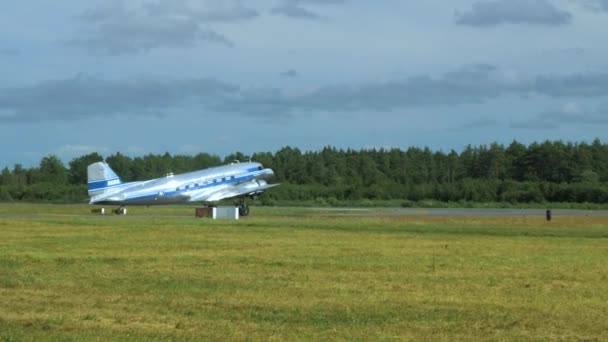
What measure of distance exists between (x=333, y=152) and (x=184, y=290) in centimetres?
15350

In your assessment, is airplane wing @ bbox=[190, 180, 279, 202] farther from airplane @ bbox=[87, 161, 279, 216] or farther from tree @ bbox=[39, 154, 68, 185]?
tree @ bbox=[39, 154, 68, 185]

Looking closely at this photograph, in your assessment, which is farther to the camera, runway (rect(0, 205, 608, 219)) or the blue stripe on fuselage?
the blue stripe on fuselage

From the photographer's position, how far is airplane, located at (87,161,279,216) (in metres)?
65.9

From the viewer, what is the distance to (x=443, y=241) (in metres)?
34.8

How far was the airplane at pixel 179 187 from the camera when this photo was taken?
216ft

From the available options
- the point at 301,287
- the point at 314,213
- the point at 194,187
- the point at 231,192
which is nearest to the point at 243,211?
the point at 314,213

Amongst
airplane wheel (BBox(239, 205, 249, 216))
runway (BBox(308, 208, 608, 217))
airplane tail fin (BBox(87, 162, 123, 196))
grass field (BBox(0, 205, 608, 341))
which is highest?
airplane tail fin (BBox(87, 162, 123, 196))

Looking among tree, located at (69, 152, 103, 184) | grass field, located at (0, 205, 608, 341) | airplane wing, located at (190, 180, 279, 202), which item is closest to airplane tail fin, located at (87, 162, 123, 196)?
airplane wing, located at (190, 180, 279, 202)

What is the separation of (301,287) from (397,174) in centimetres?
13473

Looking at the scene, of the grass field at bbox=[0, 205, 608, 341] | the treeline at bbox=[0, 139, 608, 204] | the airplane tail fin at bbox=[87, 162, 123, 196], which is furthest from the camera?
the treeline at bbox=[0, 139, 608, 204]

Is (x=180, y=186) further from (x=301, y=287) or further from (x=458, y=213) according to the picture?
(x=301, y=287)

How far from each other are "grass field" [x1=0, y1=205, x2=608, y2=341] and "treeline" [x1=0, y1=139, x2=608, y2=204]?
66233mm

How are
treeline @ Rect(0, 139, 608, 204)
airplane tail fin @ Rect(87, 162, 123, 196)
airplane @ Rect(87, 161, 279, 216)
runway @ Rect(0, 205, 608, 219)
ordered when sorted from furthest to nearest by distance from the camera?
treeline @ Rect(0, 139, 608, 204), airplane tail fin @ Rect(87, 162, 123, 196), airplane @ Rect(87, 161, 279, 216), runway @ Rect(0, 205, 608, 219)

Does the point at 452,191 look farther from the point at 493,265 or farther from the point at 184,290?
the point at 184,290
